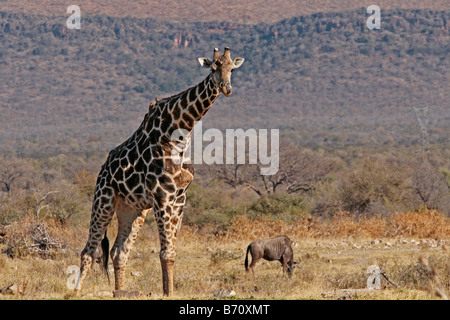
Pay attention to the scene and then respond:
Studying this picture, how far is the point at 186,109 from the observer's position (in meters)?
9.23

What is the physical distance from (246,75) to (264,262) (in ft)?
304

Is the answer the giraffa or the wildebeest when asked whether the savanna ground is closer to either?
the wildebeest

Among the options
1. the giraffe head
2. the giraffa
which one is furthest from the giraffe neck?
the giraffe head

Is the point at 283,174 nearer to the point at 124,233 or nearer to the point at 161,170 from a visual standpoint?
the point at 124,233

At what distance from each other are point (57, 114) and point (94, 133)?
6855 mm

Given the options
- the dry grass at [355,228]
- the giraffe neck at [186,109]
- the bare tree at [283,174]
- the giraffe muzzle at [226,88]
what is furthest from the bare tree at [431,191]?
the giraffe muzzle at [226,88]

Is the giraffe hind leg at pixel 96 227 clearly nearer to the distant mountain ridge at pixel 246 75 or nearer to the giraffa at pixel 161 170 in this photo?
the giraffa at pixel 161 170

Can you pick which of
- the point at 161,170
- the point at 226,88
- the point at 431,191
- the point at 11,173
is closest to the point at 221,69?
the point at 226,88

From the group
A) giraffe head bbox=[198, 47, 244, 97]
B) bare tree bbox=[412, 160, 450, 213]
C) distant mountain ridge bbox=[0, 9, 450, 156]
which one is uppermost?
distant mountain ridge bbox=[0, 9, 450, 156]

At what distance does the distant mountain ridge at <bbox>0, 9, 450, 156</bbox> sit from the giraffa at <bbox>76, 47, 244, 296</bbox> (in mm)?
72161

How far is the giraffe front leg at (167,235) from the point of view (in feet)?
29.8

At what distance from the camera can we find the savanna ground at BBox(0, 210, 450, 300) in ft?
32.9
